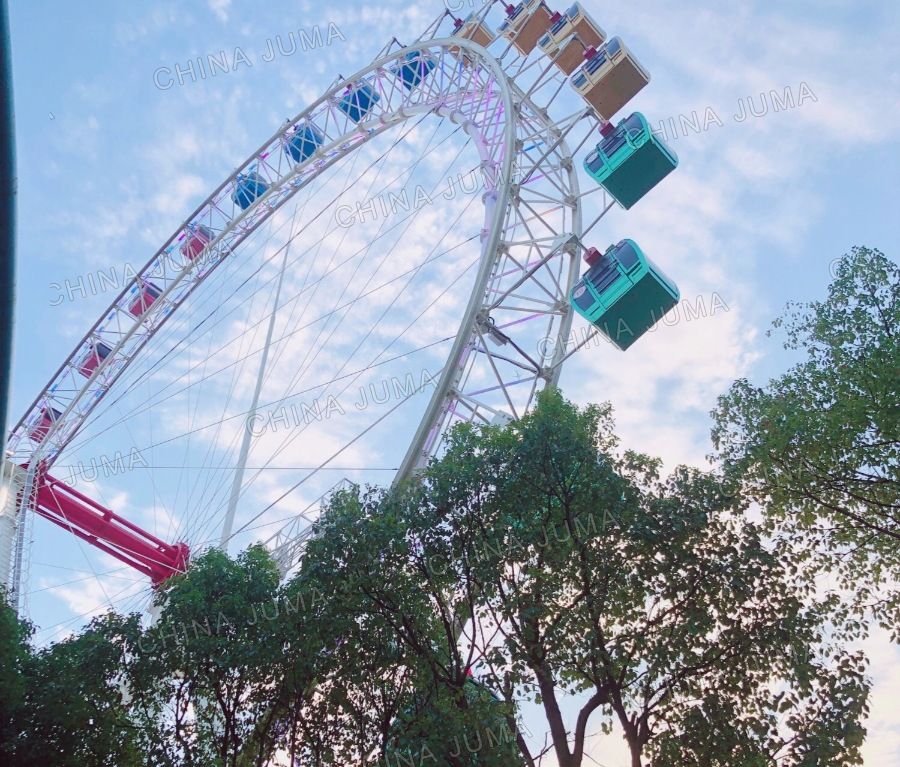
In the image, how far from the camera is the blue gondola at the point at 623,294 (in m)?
18.3

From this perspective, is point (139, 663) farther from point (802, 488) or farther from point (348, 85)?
point (348, 85)

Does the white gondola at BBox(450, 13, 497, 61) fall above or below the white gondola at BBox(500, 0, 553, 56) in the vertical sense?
above

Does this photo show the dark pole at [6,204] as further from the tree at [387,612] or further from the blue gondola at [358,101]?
the blue gondola at [358,101]

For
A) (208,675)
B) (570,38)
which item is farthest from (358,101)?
(208,675)

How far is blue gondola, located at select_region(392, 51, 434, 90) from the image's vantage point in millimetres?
25356

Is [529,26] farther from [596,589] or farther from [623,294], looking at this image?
[596,589]

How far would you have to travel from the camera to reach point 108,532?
26.7 m

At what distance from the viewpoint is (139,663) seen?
1402 centimetres

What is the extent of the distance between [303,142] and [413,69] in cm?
531

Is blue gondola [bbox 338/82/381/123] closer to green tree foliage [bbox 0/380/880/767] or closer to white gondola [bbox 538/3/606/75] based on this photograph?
white gondola [bbox 538/3/606/75]

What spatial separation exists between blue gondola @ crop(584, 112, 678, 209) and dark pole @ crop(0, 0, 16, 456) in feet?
51.6

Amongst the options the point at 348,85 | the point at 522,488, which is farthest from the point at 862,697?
the point at 348,85

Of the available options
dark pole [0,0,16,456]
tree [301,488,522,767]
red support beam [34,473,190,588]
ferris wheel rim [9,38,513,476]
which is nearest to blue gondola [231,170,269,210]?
ferris wheel rim [9,38,513,476]

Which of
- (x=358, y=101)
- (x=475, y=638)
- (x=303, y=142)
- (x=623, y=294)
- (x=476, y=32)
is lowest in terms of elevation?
(x=475, y=638)
